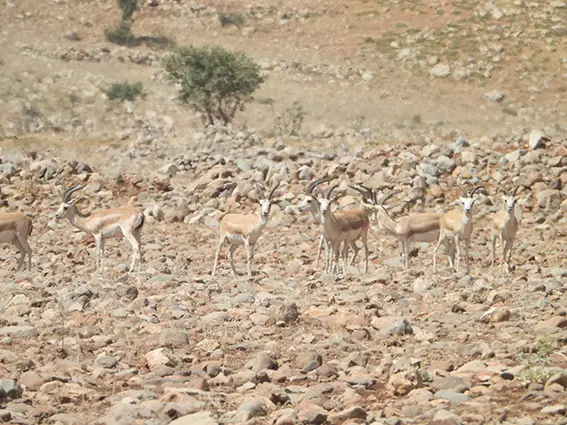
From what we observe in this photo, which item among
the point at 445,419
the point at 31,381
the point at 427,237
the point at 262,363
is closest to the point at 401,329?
the point at 262,363

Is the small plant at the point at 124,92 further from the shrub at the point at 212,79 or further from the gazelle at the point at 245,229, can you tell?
the gazelle at the point at 245,229

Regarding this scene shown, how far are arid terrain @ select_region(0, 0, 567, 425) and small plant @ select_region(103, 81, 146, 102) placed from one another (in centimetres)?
54

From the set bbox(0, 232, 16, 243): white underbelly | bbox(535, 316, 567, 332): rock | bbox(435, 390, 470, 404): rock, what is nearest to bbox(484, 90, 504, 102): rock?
bbox(0, 232, 16, 243): white underbelly

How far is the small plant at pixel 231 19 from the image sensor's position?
6519cm

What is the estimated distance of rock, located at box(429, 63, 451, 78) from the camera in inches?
2195

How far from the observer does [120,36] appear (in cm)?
6328

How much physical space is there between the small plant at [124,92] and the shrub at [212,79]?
254 inches

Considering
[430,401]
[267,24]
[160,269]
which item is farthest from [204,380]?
[267,24]

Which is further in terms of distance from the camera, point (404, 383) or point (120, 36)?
point (120, 36)

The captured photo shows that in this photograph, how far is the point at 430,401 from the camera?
765cm

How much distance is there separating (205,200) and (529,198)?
8.41 m

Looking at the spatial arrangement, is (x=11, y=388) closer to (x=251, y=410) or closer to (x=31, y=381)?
(x=31, y=381)

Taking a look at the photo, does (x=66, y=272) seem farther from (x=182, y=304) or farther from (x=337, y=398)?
(x=337, y=398)

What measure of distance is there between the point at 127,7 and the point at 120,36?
18.7 feet
